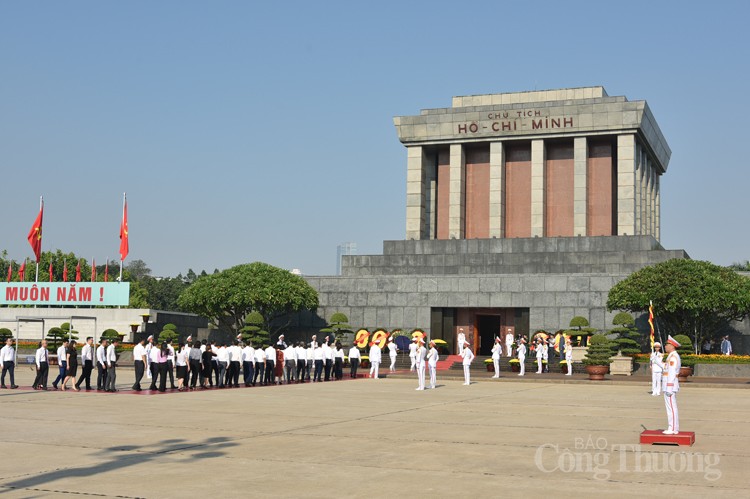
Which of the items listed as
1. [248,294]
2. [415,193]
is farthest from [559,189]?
[248,294]

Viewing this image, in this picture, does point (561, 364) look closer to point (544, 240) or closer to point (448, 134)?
point (544, 240)

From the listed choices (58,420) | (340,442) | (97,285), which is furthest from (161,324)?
(340,442)

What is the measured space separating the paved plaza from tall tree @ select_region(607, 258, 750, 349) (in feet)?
56.1

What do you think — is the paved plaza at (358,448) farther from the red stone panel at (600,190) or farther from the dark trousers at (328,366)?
the red stone panel at (600,190)

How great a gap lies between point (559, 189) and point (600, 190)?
2.64 meters

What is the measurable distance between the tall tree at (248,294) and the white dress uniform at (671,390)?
A: 35151 mm

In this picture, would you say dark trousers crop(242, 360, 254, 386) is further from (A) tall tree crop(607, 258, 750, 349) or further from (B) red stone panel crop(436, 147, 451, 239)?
(B) red stone panel crop(436, 147, 451, 239)

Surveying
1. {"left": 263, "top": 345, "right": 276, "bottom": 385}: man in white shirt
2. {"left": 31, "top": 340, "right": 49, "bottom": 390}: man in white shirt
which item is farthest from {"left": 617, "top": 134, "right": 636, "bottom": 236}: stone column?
{"left": 31, "top": 340, "right": 49, "bottom": 390}: man in white shirt

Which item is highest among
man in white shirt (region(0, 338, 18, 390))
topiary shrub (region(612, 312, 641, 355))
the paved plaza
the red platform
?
topiary shrub (region(612, 312, 641, 355))

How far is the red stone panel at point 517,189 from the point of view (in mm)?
58375

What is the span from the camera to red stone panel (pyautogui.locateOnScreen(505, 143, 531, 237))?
58.4m

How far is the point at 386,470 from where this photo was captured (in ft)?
38.8

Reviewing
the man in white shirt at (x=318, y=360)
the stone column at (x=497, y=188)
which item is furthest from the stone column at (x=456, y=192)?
the man in white shirt at (x=318, y=360)

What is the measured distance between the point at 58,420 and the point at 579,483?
11.6m
